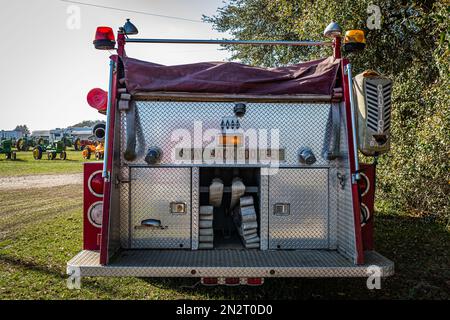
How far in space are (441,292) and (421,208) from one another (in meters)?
4.33

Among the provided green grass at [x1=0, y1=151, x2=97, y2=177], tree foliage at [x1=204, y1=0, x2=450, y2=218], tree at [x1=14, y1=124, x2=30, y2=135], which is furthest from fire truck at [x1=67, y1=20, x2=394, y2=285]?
tree at [x1=14, y1=124, x2=30, y2=135]

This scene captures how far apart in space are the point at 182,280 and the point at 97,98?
7.44 ft

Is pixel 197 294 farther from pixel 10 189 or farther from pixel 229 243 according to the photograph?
pixel 10 189

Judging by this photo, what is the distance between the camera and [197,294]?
13.9 feet

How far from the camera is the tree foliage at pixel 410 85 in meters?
7.05

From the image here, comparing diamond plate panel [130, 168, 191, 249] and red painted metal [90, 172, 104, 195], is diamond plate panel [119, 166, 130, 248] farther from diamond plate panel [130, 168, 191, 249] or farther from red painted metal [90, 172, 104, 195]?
red painted metal [90, 172, 104, 195]

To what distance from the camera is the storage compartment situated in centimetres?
413

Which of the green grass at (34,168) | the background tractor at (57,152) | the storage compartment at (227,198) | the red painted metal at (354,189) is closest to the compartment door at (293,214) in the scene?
the storage compartment at (227,198)

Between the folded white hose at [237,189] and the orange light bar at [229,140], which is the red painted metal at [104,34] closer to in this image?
the orange light bar at [229,140]

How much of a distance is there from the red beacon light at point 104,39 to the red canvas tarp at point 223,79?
0.68 ft

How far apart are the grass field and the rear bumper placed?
2.33 ft

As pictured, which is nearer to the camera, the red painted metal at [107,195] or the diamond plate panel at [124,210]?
the red painted metal at [107,195]

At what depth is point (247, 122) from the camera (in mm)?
4004

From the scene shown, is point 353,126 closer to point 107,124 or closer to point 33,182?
point 107,124
